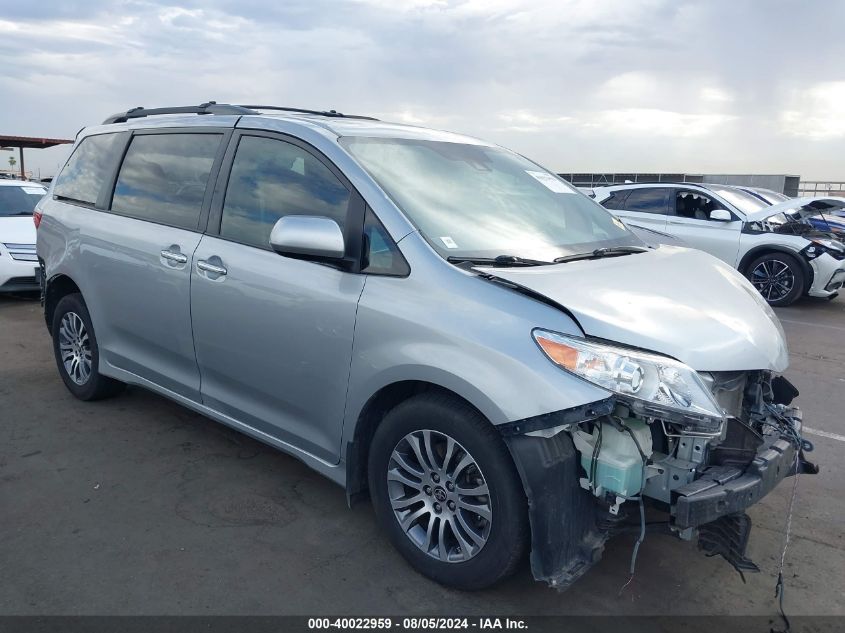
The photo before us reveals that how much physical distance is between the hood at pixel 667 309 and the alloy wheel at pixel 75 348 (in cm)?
321

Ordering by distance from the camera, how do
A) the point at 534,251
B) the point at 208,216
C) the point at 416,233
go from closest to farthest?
the point at 416,233
the point at 534,251
the point at 208,216

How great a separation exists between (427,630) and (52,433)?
9.65 feet

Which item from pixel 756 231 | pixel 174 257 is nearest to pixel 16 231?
pixel 174 257

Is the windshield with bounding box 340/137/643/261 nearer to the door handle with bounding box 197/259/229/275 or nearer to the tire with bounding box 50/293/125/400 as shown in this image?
the door handle with bounding box 197/259/229/275

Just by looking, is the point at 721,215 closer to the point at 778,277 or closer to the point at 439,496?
the point at 778,277

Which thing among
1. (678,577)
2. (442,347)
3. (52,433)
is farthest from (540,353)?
(52,433)

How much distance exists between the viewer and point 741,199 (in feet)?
35.3

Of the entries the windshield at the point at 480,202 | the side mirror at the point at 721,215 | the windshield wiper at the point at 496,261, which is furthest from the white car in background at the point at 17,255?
the side mirror at the point at 721,215

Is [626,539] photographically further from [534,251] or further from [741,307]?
[534,251]

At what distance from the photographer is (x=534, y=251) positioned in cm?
320

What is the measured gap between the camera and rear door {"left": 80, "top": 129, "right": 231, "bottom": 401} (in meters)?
3.85

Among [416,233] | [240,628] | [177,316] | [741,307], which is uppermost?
[416,233]

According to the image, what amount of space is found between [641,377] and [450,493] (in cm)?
87

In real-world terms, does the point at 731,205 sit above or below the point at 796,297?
above
